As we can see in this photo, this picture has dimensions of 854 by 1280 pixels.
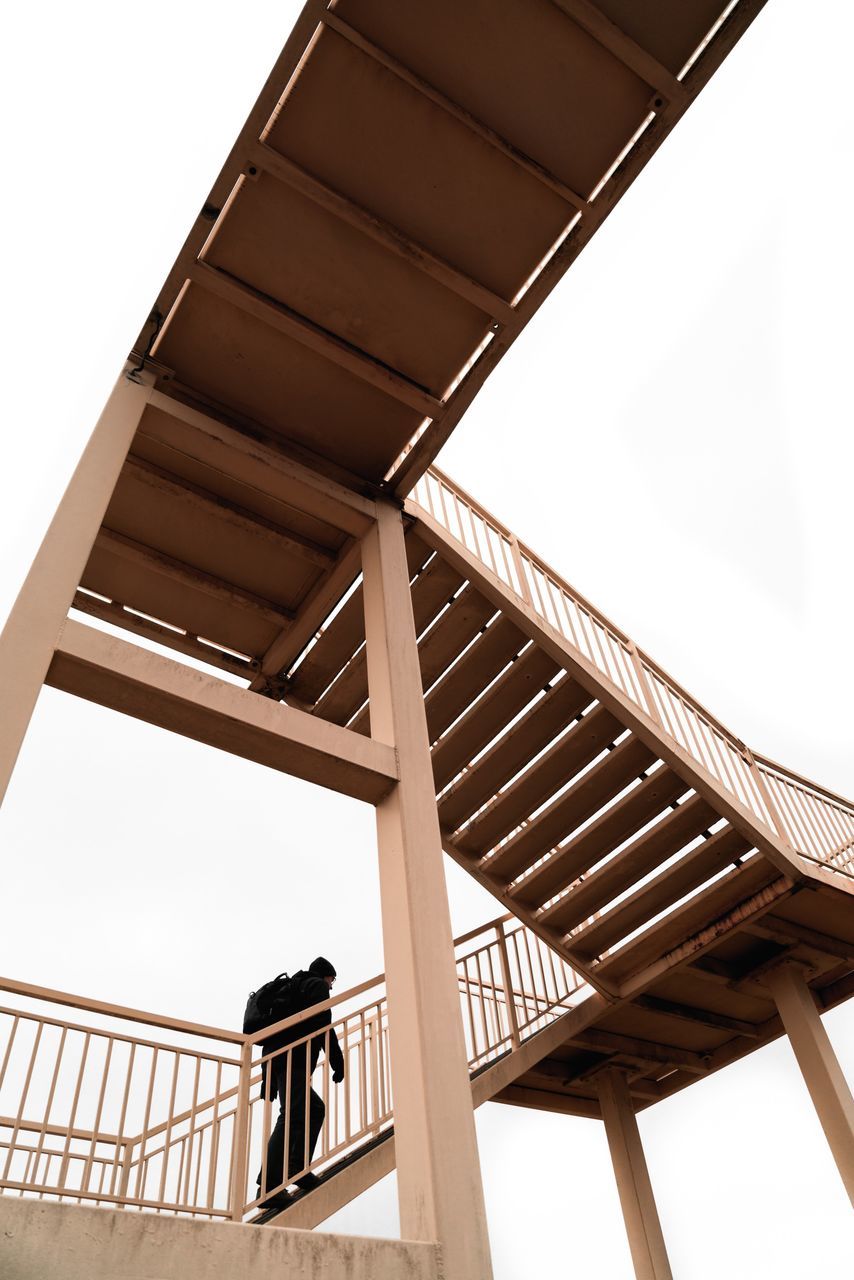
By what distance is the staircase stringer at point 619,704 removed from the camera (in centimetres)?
682

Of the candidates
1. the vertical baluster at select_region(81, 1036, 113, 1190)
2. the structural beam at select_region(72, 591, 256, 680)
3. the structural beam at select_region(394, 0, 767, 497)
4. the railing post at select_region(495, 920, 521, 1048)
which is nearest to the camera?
the vertical baluster at select_region(81, 1036, 113, 1190)

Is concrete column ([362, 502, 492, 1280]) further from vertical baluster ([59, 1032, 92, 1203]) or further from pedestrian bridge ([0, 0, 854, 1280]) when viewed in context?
vertical baluster ([59, 1032, 92, 1203])

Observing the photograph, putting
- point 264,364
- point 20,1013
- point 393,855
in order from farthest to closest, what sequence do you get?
1. point 264,364
2. point 393,855
3. point 20,1013

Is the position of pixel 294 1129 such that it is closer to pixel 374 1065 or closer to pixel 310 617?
pixel 374 1065

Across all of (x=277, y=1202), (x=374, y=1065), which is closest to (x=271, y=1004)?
(x=374, y=1065)

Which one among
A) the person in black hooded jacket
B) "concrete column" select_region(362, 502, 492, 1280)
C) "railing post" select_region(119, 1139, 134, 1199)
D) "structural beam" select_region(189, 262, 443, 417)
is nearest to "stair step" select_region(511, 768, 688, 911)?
the person in black hooded jacket

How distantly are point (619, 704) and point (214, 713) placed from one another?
382cm

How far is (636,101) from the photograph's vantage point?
15.0 feet

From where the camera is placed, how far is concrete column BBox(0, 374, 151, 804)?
3588 mm

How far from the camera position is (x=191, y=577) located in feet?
21.5

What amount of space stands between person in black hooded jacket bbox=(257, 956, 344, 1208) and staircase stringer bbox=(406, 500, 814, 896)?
3114 millimetres

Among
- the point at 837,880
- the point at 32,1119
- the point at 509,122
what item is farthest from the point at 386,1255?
the point at 837,880

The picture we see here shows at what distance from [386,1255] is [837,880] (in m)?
6.24

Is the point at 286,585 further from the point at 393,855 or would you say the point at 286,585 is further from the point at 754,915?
the point at 754,915
